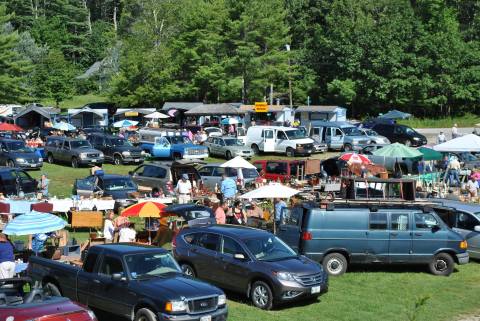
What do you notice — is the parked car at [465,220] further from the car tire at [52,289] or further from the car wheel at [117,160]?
the car wheel at [117,160]

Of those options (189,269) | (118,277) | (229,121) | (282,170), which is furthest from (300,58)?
(118,277)

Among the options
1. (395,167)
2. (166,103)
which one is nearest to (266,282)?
(395,167)

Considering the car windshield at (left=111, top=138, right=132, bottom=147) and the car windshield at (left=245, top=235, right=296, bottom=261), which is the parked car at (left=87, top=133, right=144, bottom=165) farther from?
the car windshield at (left=245, top=235, right=296, bottom=261)

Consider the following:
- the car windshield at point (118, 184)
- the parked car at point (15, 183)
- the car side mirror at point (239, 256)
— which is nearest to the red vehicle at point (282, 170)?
the car windshield at point (118, 184)

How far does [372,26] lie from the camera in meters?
66.6

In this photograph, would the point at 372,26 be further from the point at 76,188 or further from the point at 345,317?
the point at 345,317

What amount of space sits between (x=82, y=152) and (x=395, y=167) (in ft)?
52.5

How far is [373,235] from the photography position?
661 inches

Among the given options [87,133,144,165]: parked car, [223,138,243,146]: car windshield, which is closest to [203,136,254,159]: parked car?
[223,138,243,146]: car windshield

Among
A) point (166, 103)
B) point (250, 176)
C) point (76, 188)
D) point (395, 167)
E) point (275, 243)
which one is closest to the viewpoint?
point (275, 243)

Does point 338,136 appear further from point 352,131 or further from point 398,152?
point 398,152

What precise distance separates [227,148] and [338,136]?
740 centimetres

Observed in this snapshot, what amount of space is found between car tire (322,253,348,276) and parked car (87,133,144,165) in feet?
75.4

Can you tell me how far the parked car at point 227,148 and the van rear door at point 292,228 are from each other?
2336 centimetres
